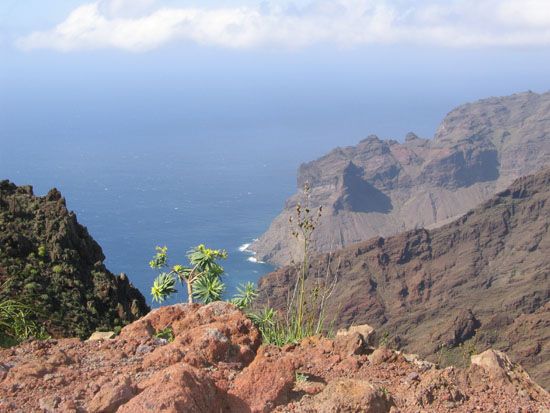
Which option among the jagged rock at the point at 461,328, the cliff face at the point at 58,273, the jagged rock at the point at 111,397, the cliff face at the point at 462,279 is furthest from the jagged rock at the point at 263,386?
the jagged rock at the point at 461,328

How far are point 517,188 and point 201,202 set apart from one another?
7758cm

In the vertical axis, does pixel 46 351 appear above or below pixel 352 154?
above

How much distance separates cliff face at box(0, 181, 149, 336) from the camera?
917 cm

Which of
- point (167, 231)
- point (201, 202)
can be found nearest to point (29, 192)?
point (167, 231)

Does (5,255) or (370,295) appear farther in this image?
(370,295)

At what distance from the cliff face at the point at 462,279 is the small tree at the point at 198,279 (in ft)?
170

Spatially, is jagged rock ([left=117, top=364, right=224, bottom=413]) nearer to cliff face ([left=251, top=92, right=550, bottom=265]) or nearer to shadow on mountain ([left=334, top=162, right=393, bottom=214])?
cliff face ([left=251, top=92, right=550, bottom=265])

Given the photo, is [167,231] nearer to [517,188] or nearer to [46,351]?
[517,188]

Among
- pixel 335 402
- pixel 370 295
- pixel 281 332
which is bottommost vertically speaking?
pixel 370 295

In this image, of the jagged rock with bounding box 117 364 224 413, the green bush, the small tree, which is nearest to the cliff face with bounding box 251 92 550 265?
the small tree

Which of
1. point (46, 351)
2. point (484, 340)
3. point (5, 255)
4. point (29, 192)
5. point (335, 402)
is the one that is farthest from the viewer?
point (484, 340)

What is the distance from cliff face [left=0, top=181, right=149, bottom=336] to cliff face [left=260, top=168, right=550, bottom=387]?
50151mm

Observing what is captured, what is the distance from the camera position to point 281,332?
318 inches

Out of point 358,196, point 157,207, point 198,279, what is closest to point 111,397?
point 198,279
